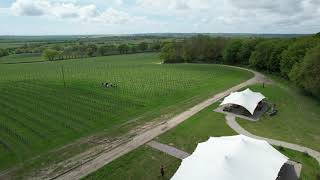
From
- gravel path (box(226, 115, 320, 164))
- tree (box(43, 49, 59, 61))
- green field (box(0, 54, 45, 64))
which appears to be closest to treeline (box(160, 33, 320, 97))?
gravel path (box(226, 115, 320, 164))

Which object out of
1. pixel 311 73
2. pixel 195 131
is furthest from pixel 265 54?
pixel 195 131

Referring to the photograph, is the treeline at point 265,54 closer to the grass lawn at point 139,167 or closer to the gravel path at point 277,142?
the gravel path at point 277,142

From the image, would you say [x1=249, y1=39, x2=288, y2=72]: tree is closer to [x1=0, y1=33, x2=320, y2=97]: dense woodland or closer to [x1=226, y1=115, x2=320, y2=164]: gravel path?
[x1=0, y1=33, x2=320, y2=97]: dense woodland

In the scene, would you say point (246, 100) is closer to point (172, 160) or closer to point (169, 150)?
point (169, 150)

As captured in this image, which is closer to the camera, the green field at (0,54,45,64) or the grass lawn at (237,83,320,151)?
the grass lawn at (237,83,320,151)

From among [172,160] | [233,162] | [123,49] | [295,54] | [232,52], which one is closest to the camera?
[233,162]

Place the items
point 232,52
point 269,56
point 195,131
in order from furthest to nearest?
point 232,52, point 269,56, point 195,131
